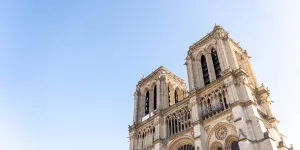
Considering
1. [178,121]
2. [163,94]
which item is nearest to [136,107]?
[163,94]

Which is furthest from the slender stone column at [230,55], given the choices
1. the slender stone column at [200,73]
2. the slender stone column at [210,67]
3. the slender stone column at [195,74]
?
the slender stone column at [195,74]

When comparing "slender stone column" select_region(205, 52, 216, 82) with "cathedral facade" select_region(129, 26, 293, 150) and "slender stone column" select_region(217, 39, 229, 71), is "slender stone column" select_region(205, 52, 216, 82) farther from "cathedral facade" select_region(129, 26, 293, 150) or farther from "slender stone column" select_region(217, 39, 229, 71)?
"slender stone column" select_region(217, 39, 229, 71)

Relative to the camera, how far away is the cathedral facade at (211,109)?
2677cm

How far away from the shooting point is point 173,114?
115 ft

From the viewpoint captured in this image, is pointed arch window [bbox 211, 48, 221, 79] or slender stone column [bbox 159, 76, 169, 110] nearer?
pointed arch window [bbox 211, 48, 221, 79]

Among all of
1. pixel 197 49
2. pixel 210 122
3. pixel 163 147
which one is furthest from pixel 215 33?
pixel 163 147

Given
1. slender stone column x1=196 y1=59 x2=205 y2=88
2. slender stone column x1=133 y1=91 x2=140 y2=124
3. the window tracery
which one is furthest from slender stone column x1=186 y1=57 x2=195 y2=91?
slender stone column x1=133 y1=91 x2=140 y2=124

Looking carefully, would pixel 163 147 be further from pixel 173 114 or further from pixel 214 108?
pixel 214 108

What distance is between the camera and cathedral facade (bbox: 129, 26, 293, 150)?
2677 centimetres

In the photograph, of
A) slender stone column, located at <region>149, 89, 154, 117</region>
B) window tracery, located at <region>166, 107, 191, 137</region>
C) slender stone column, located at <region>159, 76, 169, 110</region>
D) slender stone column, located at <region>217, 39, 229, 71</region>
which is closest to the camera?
slender stone column, located at <region>217, 39, 229, 71</region>

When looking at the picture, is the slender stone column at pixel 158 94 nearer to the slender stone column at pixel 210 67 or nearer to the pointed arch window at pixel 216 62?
the slender stone column at pixel 210 67

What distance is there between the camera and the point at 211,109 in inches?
1210

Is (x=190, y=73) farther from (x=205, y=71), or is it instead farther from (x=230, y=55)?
(x=230, y=55)

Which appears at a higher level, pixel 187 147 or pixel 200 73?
pixel 200 73
